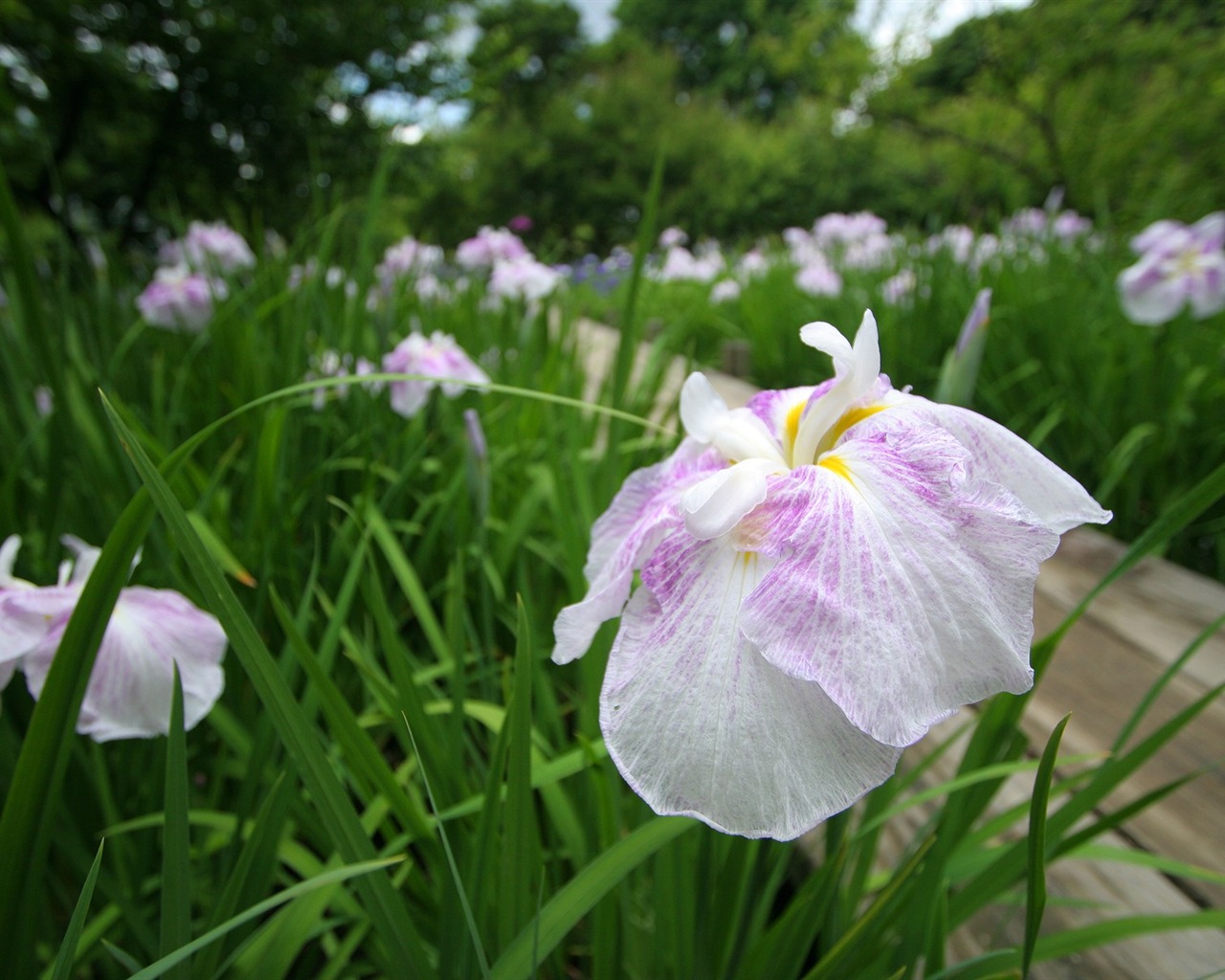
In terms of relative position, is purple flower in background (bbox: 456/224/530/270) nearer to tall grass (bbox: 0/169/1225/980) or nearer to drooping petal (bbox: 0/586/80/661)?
tall grass (bbox: 0/169/1225/980)

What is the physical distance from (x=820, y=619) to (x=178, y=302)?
2.37m

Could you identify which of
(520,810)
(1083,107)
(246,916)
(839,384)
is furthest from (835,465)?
(1083,107)

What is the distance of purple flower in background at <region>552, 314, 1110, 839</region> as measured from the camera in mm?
389

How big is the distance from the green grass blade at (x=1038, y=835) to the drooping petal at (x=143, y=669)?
2.20 ft

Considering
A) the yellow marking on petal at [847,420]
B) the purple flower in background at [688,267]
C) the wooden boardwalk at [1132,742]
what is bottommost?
the purple flower in background at [688,267]

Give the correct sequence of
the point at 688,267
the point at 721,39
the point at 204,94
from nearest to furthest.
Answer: the point at 688,267 < the point at 204,94 < the point at 721,39

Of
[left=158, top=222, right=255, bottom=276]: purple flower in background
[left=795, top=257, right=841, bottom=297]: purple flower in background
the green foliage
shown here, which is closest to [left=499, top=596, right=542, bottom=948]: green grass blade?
[left=158, top=222, right=255, bottom=276]: purple flower in background

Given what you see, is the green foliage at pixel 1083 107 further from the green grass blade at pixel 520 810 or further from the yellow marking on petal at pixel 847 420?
the green grass blade at pixel 520 810

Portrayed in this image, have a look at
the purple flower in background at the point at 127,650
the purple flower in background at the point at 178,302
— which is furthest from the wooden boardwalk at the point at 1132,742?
the purple flower in background at the point at 178,302

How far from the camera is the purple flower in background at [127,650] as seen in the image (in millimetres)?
648

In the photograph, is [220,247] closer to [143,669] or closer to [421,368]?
[421,368]

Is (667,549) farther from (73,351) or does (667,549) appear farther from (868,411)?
(73,351)

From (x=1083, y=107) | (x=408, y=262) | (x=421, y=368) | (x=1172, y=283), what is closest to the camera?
(x=421, y=368)

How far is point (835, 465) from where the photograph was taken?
0.49 metres
